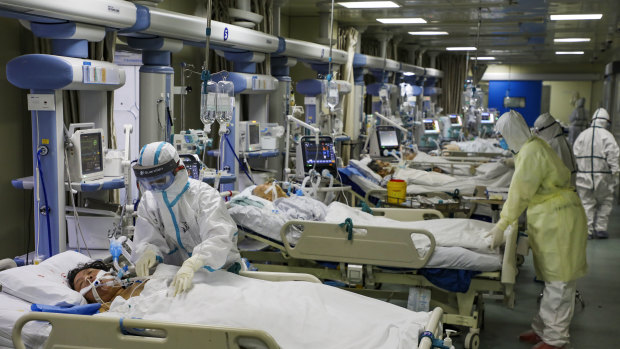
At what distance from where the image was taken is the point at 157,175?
3521 mm

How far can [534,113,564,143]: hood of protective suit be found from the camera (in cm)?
568

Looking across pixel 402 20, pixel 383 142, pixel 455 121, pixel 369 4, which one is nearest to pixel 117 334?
pixel 369 4

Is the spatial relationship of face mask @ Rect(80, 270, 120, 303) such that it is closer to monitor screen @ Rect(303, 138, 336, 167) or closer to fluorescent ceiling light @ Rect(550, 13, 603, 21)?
monitor screen @ Rect(303, 138, 336, 167)

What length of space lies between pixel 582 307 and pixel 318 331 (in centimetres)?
396

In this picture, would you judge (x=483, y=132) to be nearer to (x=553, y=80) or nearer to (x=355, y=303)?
(x=553, y=80)

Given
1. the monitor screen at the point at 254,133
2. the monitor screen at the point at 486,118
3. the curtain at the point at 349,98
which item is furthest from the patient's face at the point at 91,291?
the monitor screen at the point at 486,118

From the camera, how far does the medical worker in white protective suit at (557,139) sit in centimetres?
559

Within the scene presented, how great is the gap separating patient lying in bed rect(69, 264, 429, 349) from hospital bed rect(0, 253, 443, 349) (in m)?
0.12

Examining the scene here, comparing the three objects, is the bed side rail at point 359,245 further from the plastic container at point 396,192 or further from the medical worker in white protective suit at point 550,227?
the plastic container at point 396,192

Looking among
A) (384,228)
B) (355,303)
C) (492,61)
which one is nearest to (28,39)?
(384,228)

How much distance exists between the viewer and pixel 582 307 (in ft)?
19.8

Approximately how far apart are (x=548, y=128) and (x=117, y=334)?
424 centimetres

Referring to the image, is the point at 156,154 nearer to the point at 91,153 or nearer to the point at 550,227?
the point at 91,153

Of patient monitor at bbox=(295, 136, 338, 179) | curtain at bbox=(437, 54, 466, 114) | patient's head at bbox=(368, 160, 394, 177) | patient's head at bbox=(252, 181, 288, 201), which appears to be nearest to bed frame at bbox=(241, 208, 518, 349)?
patient's head at bbox=(252, 181, 288, 201)
